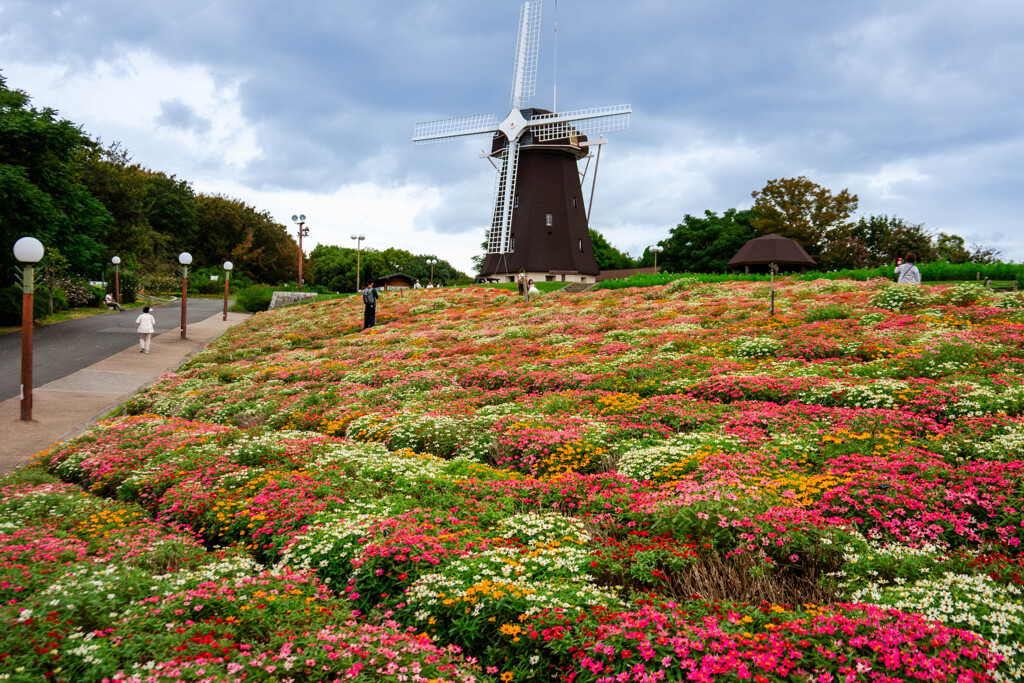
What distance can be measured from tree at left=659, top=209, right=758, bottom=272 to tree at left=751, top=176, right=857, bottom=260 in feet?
11.9

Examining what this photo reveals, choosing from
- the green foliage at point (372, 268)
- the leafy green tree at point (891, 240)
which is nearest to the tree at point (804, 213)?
the leafy green tree at point (891, 240)

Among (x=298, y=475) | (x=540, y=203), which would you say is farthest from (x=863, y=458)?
(x=540, y=203)

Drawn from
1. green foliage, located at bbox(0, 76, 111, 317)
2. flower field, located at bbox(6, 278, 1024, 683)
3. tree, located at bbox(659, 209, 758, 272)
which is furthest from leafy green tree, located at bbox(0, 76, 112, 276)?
tree, located at bbox(659, 209, 758, 272)

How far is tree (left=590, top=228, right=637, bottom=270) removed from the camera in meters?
95.9

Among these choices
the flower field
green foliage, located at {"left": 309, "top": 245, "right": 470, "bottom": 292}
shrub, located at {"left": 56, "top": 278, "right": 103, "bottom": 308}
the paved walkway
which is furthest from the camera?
green foliage, located at {"left": 309, "top": 245, "right": 470, "bottom": 292}

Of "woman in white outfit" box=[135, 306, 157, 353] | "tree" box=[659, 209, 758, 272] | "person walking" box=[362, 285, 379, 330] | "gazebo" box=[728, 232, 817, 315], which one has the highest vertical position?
"tree" box=[659, 209, 758, 272]

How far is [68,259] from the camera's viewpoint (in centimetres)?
3459

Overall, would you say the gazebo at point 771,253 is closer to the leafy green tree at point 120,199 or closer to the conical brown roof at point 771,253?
the conical brown roof at point 771,253

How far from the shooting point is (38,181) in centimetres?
2872

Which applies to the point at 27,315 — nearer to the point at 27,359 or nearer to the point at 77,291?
the point at 27,359

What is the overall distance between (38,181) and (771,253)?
137 feet

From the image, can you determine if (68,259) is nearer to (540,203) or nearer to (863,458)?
(540,203)

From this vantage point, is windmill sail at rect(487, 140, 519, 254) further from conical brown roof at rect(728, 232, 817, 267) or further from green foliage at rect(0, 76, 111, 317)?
green foliage at rect(0, 76, 111, 317)

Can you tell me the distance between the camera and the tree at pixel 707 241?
66.7 metres
